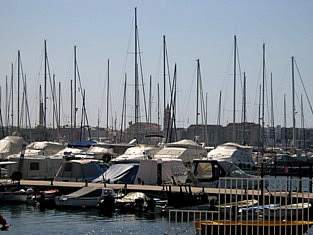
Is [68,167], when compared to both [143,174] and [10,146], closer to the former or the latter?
[143,174]

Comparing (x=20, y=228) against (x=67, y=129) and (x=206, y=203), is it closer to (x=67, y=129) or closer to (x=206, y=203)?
(x=206, y=203)

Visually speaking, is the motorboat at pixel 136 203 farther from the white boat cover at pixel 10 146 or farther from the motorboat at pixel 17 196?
the white boat cover at pixel 10 146

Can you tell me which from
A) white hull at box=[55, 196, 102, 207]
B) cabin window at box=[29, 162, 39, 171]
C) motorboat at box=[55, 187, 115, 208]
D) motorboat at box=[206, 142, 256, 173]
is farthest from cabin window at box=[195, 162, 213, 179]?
cabin window at box=[29, 162, 39, 171]

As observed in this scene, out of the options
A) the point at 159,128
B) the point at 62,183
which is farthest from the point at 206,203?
the point at 159,128

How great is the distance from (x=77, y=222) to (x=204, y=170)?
1714cm

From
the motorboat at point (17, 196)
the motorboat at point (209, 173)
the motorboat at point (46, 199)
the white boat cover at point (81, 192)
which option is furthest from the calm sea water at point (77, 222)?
the motorboat at point (209, 173)

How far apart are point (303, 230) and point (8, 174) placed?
47.4 meters

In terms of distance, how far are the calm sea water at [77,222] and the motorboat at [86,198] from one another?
0.87m

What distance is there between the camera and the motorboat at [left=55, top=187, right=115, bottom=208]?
46.6 meters

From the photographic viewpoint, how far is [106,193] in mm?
46969

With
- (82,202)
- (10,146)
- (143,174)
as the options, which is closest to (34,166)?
(10,146)

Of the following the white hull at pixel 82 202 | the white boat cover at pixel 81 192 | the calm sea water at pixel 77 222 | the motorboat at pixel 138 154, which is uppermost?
the motorboat at pixel 138 154

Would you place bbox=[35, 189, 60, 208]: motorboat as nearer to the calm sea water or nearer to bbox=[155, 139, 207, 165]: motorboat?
the calm sea water

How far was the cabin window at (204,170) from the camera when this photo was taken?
55.2m
